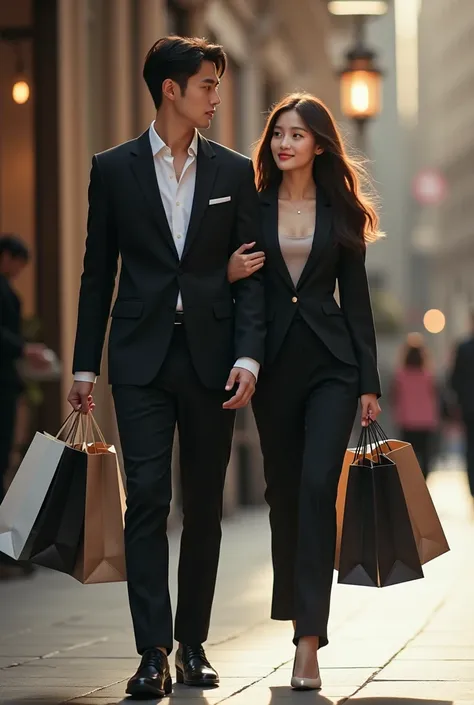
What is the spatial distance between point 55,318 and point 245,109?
7.27m

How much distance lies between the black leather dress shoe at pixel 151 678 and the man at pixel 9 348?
4908 millimetres

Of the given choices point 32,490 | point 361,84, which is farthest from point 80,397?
point 361,84

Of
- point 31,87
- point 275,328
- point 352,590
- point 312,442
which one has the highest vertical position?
point 31,87

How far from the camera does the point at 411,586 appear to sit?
9.71 metres

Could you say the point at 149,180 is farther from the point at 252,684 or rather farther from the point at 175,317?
the point at 252,684

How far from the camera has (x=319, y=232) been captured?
6133mm

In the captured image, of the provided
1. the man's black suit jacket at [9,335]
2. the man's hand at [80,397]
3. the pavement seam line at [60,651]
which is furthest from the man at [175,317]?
the man's black suit jacket at [9,335]

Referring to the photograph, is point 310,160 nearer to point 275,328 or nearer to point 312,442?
point 275,328

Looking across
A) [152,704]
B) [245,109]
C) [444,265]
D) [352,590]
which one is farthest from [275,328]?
[444,265]

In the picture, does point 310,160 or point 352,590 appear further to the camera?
point 352,590

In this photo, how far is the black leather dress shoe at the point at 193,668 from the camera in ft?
19.3

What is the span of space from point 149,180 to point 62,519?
1.17 metres

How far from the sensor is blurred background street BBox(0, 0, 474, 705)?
21.3 ft

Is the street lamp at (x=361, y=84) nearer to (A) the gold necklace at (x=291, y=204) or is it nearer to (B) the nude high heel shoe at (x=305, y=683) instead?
(A) the gold necklace at (x=291, y=204)
